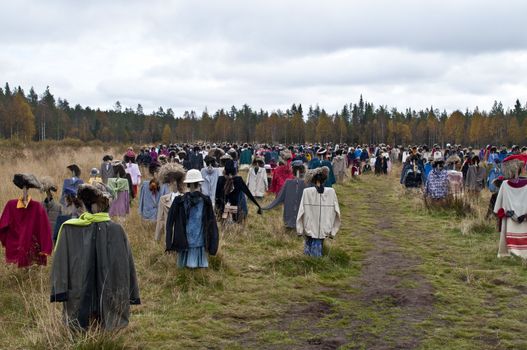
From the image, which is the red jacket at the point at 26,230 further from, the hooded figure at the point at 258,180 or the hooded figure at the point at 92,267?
the hooded figure at the point at 258,180

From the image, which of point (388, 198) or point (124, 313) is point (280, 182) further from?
point (124, 313)

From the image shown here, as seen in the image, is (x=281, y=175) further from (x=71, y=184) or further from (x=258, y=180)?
(x=71, y=184)

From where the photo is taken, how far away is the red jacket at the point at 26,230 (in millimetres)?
7602

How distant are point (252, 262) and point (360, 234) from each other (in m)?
4.04

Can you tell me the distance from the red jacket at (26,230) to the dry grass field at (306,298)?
1.28 feet

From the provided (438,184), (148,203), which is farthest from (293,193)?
(438,184)

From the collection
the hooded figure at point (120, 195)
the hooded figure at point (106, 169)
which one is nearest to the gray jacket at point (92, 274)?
the hooded figure at point (120, 195)

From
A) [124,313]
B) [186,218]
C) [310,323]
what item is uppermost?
[186,218]

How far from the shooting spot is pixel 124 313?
544 centimetres

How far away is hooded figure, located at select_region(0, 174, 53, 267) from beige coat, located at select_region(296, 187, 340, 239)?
4113 mm

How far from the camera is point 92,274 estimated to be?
520 centimetres

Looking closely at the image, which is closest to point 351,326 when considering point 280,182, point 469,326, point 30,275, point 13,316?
point 469,326

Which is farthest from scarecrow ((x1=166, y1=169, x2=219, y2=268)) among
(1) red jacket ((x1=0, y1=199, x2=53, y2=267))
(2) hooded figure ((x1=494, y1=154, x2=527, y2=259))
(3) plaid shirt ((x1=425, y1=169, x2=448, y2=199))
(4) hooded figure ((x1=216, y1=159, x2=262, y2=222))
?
(3) plaid shirt ((x1=425, y1=169, x2=448, y2=199))

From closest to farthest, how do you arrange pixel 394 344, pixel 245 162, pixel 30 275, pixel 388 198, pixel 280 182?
pixel 394 344 → pixel 30 275 → pixel 280 182 → pixel 388 198 → pixel 245 162
